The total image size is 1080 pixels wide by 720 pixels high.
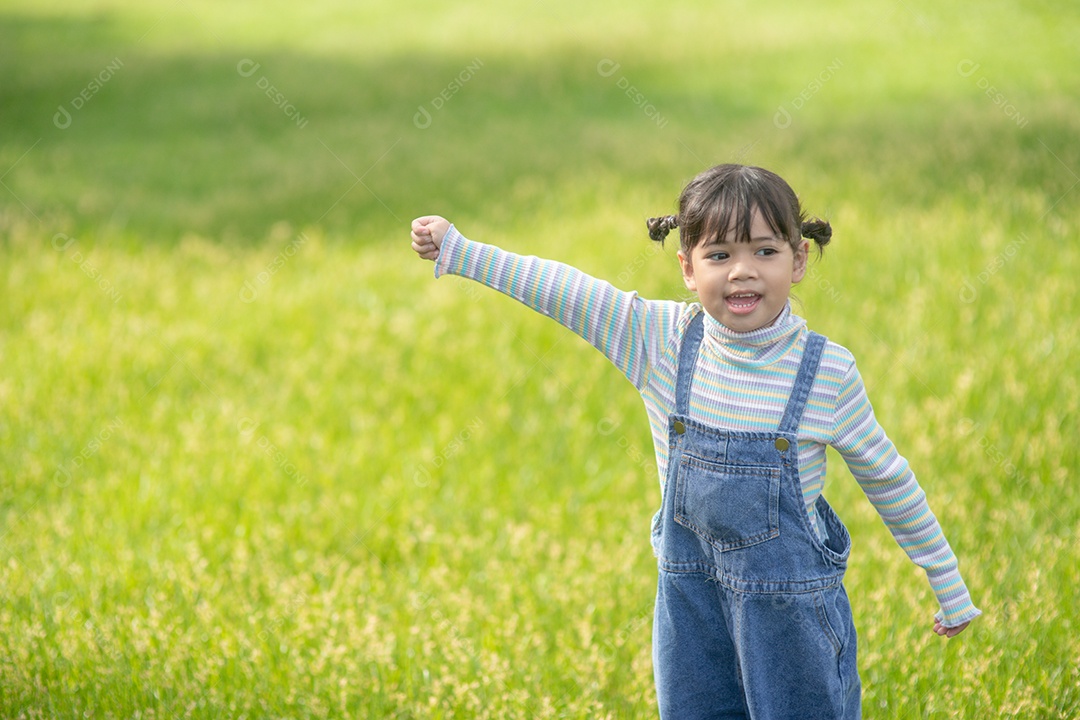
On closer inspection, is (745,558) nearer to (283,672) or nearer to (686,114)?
(283,672)

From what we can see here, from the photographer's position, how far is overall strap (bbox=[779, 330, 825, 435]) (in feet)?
9.58

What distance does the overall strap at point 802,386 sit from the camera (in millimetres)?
2920

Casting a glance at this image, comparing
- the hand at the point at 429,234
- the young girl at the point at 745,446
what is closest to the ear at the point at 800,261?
the young girl at the point at 745,446

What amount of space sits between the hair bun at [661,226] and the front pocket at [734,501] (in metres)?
0.68

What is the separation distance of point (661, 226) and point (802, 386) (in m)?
0.65

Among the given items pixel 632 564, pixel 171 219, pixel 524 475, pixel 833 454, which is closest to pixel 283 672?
pixel 632 564

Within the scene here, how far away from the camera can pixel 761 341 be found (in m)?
2.98

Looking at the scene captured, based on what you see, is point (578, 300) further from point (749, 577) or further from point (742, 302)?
point (749, 577)

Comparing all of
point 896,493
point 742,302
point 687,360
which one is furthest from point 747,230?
point 896,493

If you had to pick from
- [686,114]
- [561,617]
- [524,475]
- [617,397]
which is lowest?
[561,617]

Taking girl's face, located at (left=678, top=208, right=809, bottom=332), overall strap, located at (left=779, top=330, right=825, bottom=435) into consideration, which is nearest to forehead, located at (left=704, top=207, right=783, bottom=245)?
girl's face, located at (left=678, top=208, right=809, bottom=332)

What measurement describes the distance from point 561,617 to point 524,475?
154cm

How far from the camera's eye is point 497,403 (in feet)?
23.5

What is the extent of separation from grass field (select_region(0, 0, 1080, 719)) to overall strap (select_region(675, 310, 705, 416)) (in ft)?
5.40
